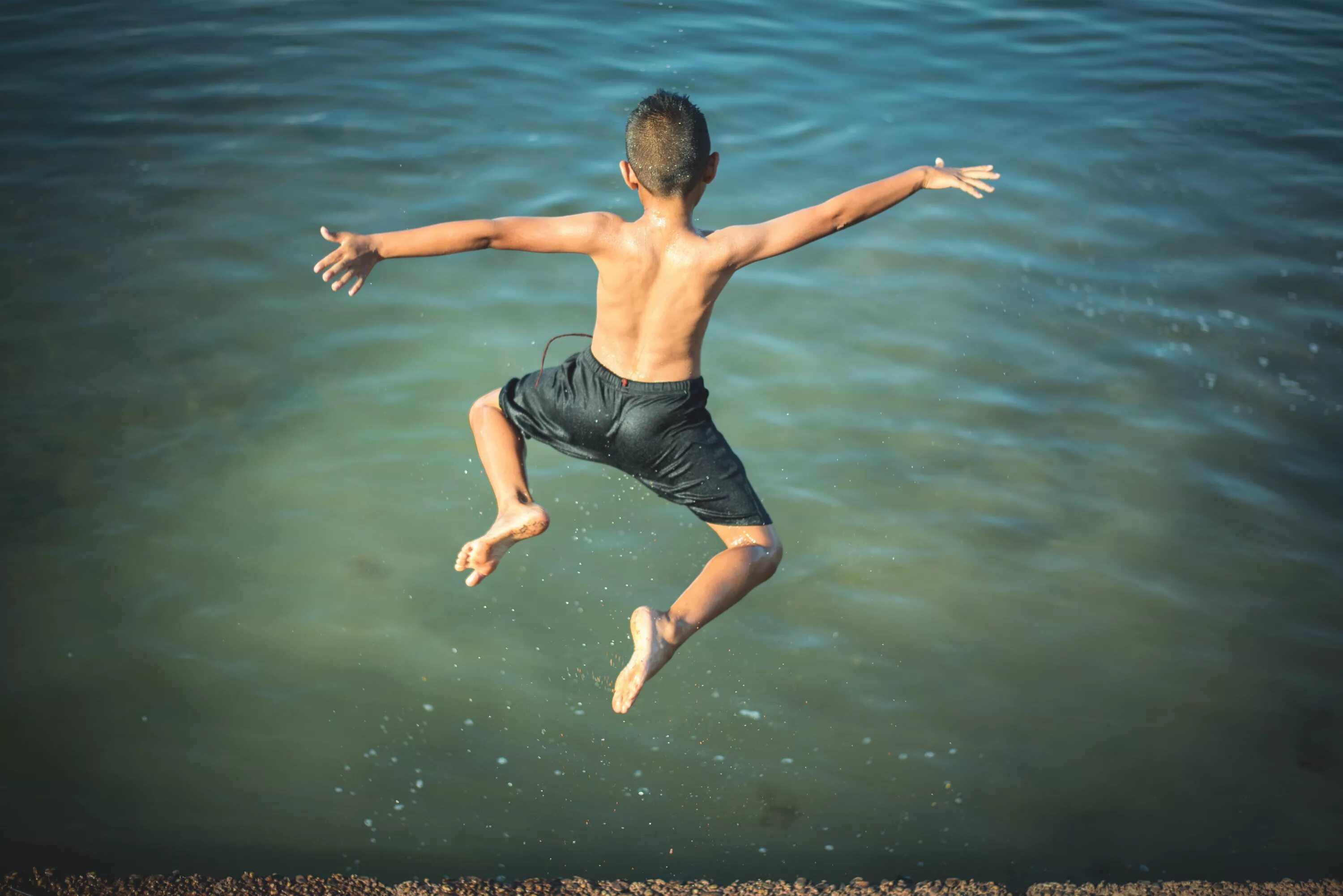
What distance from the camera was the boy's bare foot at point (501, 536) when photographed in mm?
3949

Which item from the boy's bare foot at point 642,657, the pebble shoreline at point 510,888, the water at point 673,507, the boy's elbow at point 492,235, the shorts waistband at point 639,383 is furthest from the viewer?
the water at point 673,507

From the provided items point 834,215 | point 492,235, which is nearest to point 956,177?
point 834,215

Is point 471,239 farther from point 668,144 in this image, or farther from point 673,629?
point 673,629

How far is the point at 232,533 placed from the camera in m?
5.79

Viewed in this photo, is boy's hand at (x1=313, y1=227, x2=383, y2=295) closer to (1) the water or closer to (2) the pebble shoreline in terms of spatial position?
(1) the water

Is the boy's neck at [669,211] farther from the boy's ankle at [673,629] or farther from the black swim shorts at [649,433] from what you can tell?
the boy's ankle at [673,629]

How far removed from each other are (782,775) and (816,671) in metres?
0.59

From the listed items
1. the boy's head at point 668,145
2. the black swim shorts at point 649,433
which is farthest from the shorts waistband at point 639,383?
the boy's head at point 668,145

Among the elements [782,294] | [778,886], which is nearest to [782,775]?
[778,886]

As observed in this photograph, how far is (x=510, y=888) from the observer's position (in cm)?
435

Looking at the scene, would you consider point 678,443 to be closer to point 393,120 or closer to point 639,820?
point 639,820

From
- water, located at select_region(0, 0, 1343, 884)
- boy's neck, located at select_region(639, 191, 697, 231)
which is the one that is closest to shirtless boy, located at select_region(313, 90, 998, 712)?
boy's neck, located at select_region(639, 191, 697, 231)

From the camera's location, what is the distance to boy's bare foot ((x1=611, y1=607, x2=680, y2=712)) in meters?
3.65

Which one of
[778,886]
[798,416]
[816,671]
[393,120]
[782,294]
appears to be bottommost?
[778,886]
